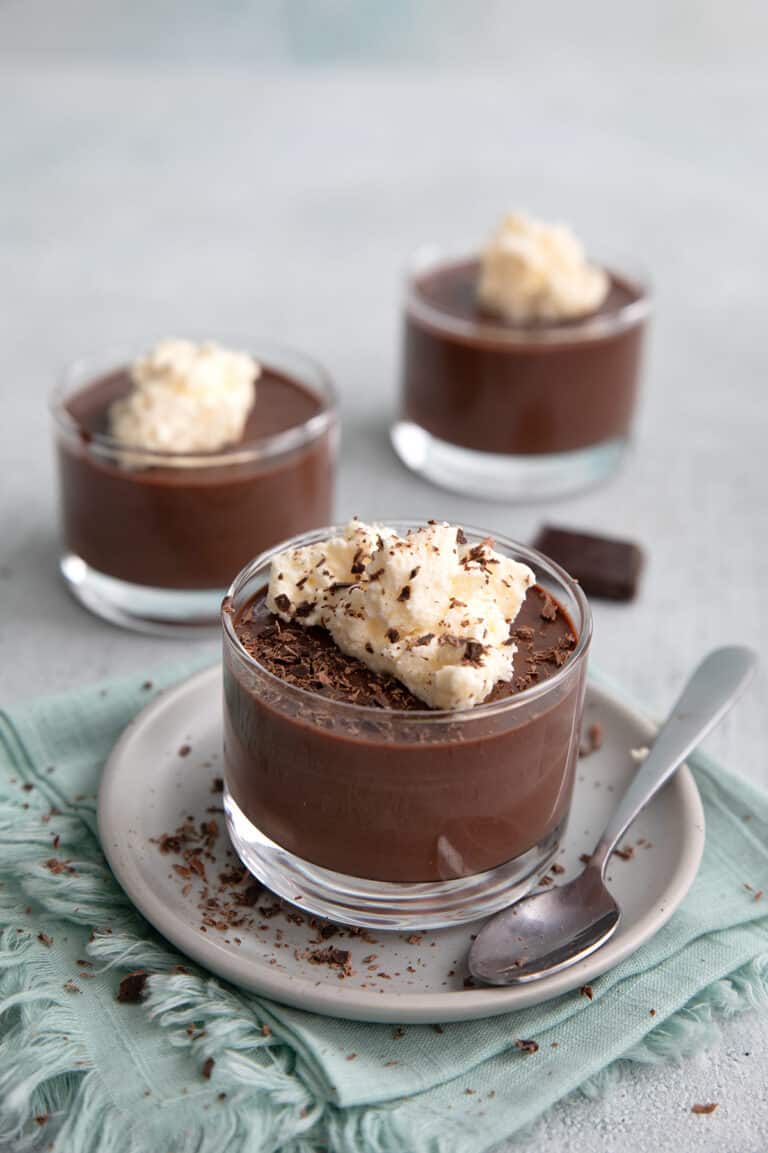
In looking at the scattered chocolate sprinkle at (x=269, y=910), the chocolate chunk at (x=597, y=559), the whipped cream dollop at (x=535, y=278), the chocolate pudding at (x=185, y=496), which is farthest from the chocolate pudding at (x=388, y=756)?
the whipped cream dollop at (x=535, y=278)

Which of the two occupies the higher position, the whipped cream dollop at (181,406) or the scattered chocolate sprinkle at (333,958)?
the whipped cream dollop at (181,406)

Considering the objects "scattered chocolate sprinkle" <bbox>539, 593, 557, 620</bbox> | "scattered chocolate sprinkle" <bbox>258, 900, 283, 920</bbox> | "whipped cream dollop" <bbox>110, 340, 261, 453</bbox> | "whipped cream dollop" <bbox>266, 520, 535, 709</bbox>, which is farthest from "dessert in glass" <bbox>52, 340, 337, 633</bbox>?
"scattered chocolate sprinkle" <bbox>258, 900, 283, 920</bbox>

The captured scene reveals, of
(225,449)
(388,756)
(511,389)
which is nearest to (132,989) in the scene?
(388,756)

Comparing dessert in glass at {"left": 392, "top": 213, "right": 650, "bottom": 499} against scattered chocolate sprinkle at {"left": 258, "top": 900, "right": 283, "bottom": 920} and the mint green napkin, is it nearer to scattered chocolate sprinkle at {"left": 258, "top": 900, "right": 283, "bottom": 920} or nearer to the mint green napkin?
the mint green napkin

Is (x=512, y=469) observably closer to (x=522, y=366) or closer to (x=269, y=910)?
(x=522, y=366)

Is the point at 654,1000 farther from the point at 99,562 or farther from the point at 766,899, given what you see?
the point at 99,562

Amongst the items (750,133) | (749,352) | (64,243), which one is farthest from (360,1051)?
(750,133)

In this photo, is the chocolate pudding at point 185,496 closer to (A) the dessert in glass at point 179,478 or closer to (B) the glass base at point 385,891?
(A) the dessert in glass at point 179,478
